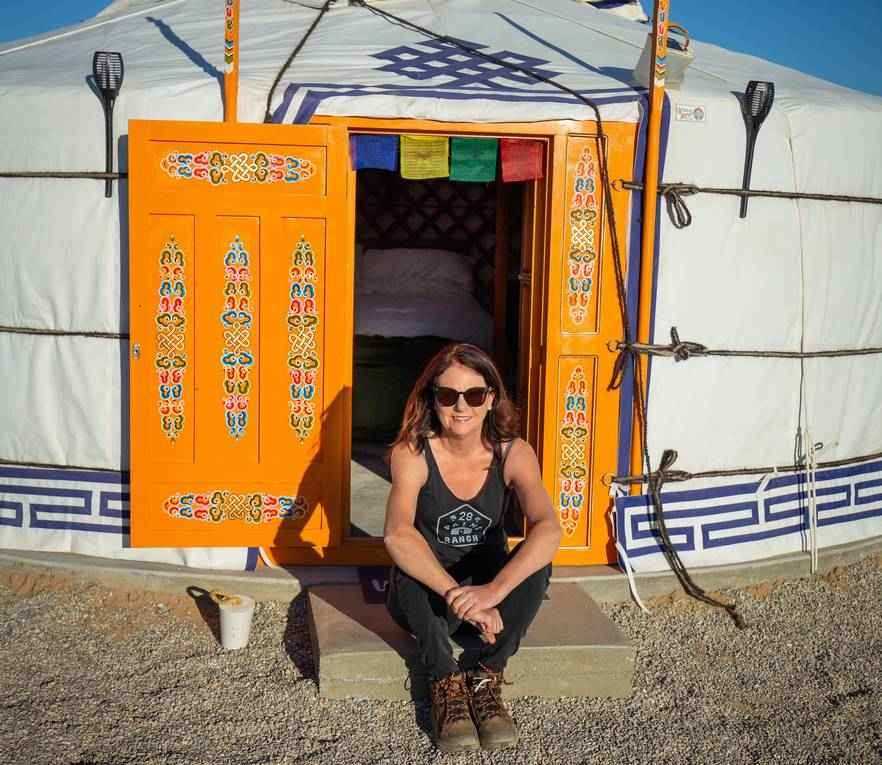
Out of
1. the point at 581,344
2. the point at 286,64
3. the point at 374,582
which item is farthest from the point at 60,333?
the point at 581,344

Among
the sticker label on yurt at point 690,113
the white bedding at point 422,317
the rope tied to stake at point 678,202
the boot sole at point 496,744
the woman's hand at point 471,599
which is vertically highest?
the sticker label on yurt at point 690,113

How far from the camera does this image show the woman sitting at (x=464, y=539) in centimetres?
236

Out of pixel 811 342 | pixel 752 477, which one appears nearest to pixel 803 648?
pixel 752 477

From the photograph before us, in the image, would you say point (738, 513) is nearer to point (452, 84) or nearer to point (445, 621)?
point (445, 621)

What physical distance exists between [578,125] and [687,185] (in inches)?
15.1

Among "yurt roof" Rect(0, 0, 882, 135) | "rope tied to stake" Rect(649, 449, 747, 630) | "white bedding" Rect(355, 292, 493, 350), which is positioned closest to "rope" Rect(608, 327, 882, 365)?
"rope tied to stake" Rect(649, 449, 747, 630)

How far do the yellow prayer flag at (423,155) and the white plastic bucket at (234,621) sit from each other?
1.33 metres

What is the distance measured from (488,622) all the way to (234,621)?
2.78ft

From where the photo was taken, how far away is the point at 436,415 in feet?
8.41

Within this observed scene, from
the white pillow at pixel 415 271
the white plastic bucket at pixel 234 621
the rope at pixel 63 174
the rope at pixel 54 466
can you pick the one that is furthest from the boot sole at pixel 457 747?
the white pillow at pixel 415 271

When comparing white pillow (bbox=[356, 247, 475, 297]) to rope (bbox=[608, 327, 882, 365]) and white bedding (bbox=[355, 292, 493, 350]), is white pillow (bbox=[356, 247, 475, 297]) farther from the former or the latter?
rope (bbox=[608, 327, 882, 365])

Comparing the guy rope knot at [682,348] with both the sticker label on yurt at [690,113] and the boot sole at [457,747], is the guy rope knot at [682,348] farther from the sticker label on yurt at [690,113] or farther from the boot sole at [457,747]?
the boot sole at [457,747]

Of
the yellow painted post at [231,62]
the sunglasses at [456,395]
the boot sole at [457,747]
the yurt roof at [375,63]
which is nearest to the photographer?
the boot sole at [457,747]

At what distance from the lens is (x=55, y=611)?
309cm
